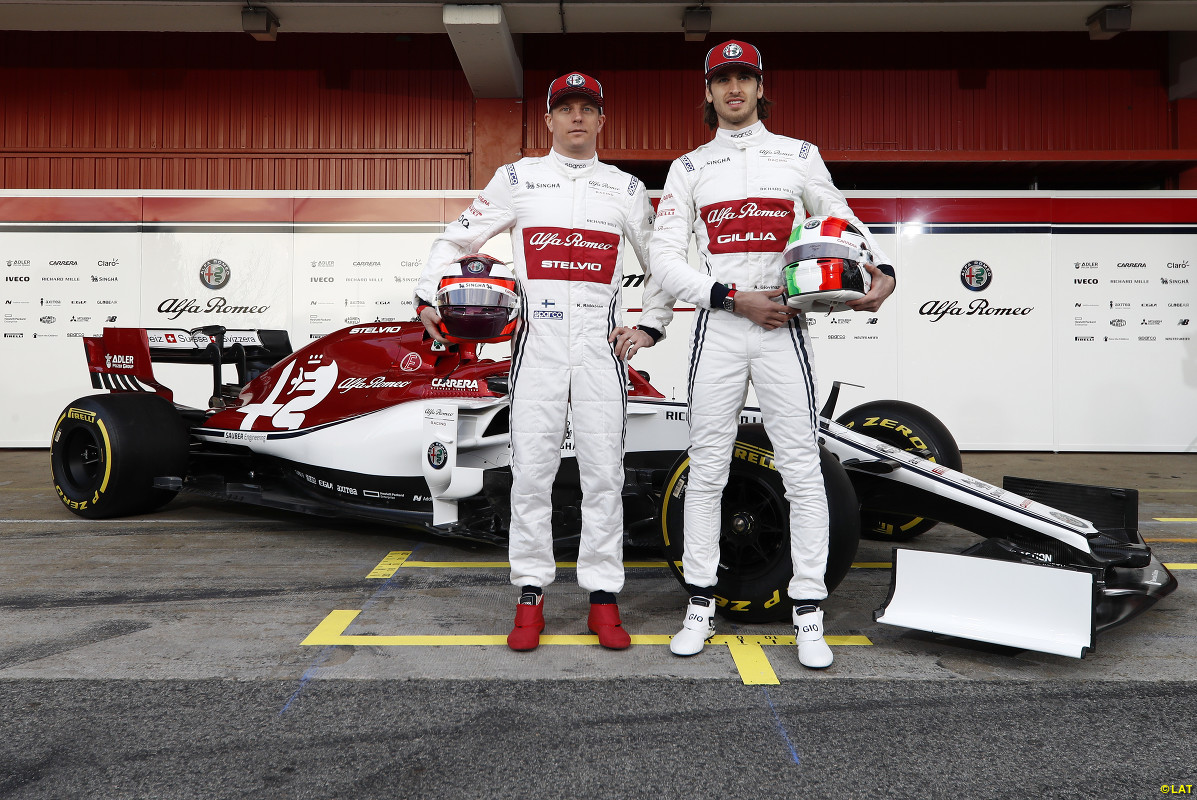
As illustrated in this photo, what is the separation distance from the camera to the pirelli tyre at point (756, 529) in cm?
269

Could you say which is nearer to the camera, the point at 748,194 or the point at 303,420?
the point at 748,194

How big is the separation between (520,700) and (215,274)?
8.02 metres

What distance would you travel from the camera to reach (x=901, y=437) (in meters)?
4.10

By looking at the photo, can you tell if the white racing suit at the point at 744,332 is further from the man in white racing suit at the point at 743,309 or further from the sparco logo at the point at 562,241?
the sparco logo at the point at 562,241

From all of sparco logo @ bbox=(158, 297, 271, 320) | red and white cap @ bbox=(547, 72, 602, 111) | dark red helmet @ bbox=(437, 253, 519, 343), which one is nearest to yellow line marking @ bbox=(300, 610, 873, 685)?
dark red helmet @ bbox=(437, 253, 519, 343)

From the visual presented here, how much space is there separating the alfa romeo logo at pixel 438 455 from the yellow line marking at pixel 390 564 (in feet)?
1.73

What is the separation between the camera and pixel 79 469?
509 centimetres

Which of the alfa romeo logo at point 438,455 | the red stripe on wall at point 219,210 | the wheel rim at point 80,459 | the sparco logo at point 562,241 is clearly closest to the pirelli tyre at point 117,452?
the wheel rim at point 80,459

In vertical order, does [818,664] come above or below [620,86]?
below

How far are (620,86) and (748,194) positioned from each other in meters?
7.96

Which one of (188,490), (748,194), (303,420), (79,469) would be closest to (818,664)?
(748,194)

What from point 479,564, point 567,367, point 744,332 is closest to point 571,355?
point 567,367

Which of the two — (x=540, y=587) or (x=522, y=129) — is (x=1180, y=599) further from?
(x=522, y=129)

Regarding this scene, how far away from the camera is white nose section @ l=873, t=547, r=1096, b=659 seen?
2301mm
